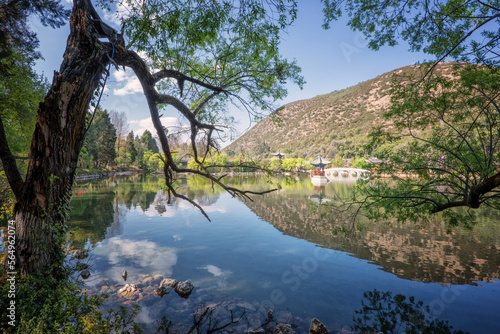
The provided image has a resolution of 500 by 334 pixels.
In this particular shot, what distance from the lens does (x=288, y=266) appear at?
26.5 feet

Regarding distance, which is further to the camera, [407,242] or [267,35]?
[407,242]

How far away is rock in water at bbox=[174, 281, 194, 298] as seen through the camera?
5863 millimetres

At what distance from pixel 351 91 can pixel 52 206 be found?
163 m

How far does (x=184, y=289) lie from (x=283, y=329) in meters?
2.93

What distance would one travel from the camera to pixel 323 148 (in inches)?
3477

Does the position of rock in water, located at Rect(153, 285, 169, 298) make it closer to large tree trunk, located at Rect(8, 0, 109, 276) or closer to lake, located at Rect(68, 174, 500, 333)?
lake, located at Rect(68, 174, 500, 333)

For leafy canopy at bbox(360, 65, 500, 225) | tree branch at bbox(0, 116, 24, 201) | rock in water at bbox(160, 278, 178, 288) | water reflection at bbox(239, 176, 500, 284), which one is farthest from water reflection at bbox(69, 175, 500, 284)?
tree branch at bbox(0, 116, 24, 201)

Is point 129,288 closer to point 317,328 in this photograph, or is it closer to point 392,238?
point 317,328

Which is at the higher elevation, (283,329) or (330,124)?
(330,124)

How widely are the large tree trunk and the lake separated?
3.23 feet

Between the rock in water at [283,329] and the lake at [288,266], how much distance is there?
0.39 metres

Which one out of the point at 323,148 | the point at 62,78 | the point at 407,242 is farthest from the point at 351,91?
the point at 62,78

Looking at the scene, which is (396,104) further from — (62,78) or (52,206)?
(52,206)

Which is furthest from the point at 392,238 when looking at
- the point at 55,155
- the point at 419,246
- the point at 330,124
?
the point at 330,124
